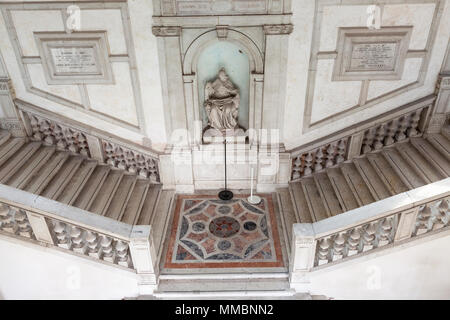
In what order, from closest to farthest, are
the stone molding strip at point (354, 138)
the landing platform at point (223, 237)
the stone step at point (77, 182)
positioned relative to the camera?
the landing platform at point (223, 237) < the stone step at point (77, 182) < the stone molding strip at point (354, 138)

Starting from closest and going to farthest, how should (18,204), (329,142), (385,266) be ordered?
(18,204)
(385,266)
(329,142)

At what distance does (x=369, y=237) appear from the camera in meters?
4.99

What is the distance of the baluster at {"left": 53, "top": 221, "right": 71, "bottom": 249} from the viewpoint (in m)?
4.98

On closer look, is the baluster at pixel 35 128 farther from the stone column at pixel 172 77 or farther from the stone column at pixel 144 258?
the stone column at pixel 144 258

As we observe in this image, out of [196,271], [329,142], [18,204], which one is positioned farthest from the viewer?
[329,142]

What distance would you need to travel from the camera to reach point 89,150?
738cm

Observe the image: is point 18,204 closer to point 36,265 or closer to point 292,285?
point 36,265

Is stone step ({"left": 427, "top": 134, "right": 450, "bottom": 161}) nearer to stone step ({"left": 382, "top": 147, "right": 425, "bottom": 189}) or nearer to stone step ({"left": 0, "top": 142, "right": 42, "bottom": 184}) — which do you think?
stone step ({"left": 382, "top": 147, "right": 425, "bottom": 189})

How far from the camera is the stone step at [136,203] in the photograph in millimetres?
6593

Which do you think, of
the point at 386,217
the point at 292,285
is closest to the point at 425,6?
the point at 386,217

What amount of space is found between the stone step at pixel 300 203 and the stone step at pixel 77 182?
3846mm

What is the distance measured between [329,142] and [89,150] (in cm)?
463

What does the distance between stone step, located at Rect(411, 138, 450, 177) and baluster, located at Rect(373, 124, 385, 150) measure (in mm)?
540

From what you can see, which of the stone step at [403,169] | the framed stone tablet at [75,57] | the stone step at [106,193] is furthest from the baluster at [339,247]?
the framed stone tablet at [75,57]
